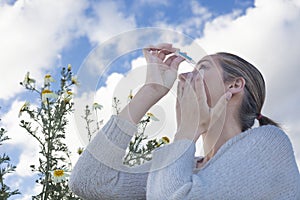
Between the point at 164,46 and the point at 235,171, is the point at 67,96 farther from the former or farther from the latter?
the point at 235,171

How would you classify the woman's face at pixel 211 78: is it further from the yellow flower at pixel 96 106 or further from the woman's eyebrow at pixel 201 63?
the yellow flower at pixel 96 106

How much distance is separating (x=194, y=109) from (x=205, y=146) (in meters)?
0.14

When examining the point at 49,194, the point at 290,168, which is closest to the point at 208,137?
the point at 290,168

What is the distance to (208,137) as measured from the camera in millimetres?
1364

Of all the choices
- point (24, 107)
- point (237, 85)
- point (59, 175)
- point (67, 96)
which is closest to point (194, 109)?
point (237, 85)

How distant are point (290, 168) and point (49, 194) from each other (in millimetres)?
1615

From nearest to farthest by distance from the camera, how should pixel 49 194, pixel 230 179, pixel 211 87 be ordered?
pixel 230 179 < pixel 211 87 < pixel 49 194

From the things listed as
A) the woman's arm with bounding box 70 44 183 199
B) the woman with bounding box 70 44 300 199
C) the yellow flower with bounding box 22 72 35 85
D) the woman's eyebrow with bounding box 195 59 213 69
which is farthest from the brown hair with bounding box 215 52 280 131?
the yellow flower with bounding box 22 72 35 85

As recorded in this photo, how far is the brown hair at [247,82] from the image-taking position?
1.44 metres

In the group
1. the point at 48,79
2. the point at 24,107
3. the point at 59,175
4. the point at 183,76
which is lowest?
the point at 183,76

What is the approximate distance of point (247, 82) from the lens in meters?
1.45

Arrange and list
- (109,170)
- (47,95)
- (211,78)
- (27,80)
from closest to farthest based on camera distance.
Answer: (211,78) → (109,170) → (47,95) → (27,80)

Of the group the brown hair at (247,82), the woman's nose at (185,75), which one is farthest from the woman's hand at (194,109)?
the brown hair at (247,82)

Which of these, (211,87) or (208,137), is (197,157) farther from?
Answer: (211,87)
